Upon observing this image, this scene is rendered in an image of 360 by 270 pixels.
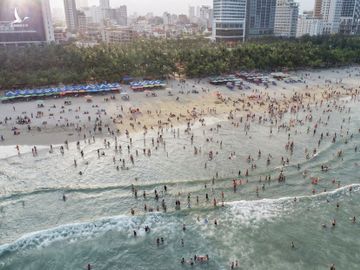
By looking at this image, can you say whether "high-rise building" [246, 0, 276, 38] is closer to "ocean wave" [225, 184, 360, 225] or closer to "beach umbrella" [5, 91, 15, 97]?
"beach umbrella" [5, 91, 15, 97]

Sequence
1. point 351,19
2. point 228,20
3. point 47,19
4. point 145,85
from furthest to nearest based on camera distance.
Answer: point 351,19
point 228,20
point 47,19
point 145,85

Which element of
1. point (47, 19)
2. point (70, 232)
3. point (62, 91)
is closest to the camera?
point (70, 232)

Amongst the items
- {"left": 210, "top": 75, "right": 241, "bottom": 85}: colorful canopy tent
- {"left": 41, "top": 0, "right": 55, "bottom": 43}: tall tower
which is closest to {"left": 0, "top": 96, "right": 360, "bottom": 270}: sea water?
{"left": 210, "top": 75, "right": 241, "bottom": 85}: colorful canopy tent

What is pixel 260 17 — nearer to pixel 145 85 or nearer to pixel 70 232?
pixel 145 85

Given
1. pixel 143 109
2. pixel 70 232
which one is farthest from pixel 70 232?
pixel 143 109

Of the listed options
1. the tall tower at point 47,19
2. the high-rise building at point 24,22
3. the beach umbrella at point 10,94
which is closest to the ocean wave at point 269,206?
the beach umbrella at point 10,94
